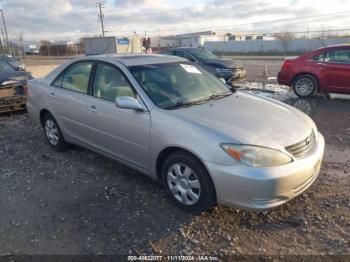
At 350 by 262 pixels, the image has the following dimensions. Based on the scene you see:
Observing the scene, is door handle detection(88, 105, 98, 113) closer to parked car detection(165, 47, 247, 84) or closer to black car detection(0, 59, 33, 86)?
black car detection(0, 59, 33, 86)

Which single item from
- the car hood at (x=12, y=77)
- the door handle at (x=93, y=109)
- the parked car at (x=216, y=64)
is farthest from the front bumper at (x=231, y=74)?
the door handle at (x=93, y=109)

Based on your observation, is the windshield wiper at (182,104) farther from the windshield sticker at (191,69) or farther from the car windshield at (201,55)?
the car windshield at (201,55)

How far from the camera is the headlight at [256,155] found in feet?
9.57

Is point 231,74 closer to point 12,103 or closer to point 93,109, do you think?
point 12,103

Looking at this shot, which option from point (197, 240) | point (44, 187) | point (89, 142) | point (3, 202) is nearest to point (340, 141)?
point (197, 240)

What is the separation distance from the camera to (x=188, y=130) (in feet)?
10.5

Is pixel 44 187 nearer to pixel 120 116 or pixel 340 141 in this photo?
pixel 120 116

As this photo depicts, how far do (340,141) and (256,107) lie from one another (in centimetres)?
262

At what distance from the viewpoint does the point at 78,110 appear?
4.48 m

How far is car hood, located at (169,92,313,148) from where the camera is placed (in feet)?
10.1

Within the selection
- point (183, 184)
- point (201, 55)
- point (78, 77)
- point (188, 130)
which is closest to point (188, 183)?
point (183, 184)

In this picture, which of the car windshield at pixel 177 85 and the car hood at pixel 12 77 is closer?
the car windshield at pixel 177 85

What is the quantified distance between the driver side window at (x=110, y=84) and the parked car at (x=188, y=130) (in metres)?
0.01

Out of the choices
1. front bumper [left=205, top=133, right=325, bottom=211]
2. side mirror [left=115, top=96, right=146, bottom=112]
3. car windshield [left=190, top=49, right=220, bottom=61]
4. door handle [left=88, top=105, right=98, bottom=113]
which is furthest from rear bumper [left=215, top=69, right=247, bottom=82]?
front bumper [left=205, top=133, right=325, bottom=211]
